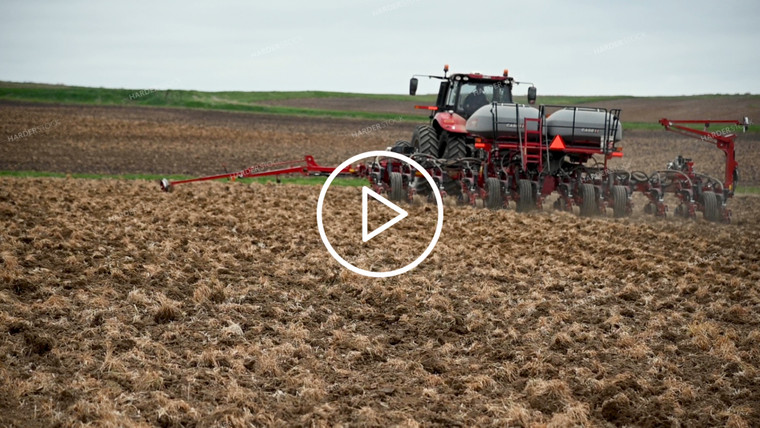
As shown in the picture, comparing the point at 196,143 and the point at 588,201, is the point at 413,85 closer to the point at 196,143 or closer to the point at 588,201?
the point at 588,201

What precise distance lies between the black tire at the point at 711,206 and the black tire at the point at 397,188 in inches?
224

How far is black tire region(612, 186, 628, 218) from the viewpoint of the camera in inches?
595

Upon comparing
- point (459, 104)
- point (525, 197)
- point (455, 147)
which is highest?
point (459, 104)

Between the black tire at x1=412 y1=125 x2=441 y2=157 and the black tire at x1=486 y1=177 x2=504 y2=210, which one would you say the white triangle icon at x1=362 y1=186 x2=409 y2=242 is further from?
the black tire at x1=412 y1=125 x2=441 y2=157

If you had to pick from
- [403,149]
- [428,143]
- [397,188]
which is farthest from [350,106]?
[397,188]

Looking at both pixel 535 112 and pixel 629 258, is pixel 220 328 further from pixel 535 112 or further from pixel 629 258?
pixel 535 112

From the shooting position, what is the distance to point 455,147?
55.8ft

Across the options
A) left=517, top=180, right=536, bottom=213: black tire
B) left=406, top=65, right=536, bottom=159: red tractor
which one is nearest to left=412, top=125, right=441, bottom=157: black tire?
left=406, top=65, right=536, bottom=159: red tractor

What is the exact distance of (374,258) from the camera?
10547 mm

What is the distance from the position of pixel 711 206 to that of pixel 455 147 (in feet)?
16.6

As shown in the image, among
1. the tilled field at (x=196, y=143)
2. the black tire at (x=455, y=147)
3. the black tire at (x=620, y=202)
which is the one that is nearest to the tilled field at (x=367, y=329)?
the black tire at (x=620, y=202)

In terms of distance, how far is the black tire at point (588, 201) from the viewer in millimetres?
15117

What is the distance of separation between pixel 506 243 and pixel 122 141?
24932 mm

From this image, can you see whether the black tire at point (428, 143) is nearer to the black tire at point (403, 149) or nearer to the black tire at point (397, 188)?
the black tire at point (403, 149)
